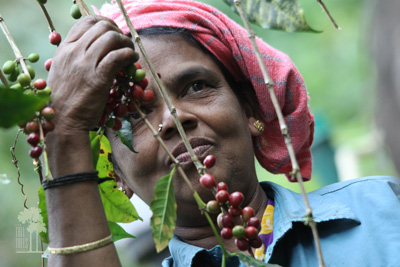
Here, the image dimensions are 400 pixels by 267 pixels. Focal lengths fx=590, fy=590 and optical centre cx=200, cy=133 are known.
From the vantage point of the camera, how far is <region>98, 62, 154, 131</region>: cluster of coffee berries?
1.39 metres

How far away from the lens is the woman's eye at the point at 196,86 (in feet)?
6.77

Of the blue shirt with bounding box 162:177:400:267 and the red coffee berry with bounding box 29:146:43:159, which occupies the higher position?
the red coffee berry with bounding box 29:146:43:159

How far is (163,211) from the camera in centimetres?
133

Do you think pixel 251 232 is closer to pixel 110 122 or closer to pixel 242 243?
pixel 242 243

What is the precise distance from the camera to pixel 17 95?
0.96m

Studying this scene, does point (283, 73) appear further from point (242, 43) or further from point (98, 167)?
point (98, 167)

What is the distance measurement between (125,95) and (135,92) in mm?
45

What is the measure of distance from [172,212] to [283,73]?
1025mm

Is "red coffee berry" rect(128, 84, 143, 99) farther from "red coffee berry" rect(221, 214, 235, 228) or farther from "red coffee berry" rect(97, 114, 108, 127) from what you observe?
"red coffee berry" rect(221, 214, 235, 228)

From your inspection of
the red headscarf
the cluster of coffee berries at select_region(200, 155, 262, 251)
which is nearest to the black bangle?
the cluster of coffee berries at select_region(200, 155, 262, 251)

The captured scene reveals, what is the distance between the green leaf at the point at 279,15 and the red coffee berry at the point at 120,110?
42 cm

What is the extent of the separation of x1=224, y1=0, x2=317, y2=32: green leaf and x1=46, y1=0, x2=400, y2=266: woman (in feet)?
1.25

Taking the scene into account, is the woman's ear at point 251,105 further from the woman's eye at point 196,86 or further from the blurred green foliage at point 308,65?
the blurred green foliage at point 308,65
